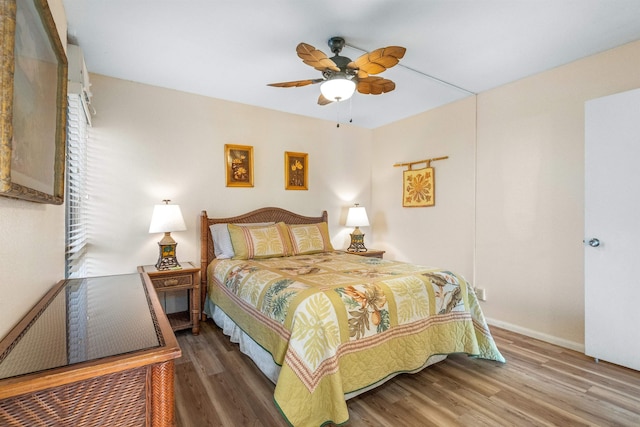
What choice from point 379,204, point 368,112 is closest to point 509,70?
point 368,112

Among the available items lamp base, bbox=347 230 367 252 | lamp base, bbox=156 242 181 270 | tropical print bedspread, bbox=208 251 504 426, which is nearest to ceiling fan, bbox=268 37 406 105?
tropical print bedspread, bbox=208 251 504 426

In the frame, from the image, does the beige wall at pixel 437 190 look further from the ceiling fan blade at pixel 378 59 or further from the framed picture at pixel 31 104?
the framed picture at pixel 31 104

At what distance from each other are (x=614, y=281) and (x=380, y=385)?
6.43ft

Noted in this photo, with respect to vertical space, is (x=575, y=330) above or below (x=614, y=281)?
below

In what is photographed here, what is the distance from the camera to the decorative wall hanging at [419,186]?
3.92 metres

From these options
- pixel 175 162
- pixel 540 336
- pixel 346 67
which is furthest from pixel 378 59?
pixel 540 336

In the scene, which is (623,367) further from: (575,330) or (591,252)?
(591,252)

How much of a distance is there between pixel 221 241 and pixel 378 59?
7.71 feet

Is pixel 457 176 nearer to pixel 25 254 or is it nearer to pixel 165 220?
pixel 165 220

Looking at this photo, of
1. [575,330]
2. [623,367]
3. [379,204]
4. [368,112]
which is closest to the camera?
[623,367]

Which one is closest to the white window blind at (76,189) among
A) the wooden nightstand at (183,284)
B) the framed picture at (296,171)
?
the wooden nightstand at (183,284)

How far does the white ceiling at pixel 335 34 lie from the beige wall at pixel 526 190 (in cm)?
23

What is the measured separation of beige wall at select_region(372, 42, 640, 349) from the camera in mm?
2713

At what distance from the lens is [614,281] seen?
93.0 inches
